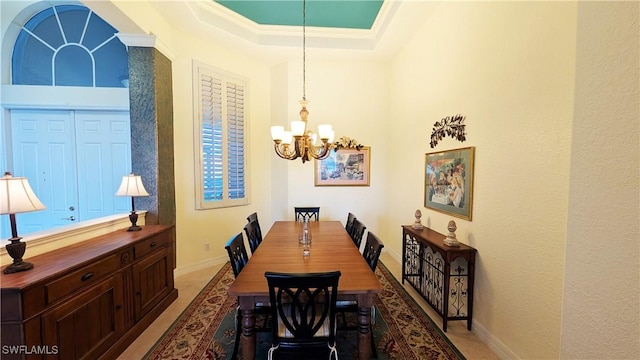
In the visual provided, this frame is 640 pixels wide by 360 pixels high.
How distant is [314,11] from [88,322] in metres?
4.13

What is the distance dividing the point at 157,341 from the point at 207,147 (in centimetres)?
254

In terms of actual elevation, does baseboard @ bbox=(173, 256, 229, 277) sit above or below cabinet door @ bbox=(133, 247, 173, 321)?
below

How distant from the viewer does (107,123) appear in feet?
11.4

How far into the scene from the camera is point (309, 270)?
186 cm

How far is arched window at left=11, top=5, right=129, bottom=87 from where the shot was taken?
3.43m

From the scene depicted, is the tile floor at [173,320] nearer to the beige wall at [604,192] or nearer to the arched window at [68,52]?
the beige wall at [604,192]

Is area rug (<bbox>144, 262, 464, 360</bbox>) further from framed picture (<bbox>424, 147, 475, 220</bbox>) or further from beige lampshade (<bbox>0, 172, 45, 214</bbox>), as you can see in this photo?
beige lampshade (<bbox>0, 172, 45, 214</bbox>)

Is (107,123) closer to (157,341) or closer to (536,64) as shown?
(157,341)

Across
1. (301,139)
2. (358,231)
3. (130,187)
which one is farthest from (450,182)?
(130,187)

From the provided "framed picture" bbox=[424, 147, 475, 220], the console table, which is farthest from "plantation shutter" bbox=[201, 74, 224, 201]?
"framed picture" bbox=[424, 147, 475, 220]

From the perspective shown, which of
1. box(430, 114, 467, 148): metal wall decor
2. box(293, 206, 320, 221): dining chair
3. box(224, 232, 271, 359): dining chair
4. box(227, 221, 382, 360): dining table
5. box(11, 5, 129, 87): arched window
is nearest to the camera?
box(227, 221, 382, 360): dining table

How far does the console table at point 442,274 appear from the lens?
89.0 inches

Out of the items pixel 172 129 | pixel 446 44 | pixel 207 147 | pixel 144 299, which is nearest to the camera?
pixel 144 299

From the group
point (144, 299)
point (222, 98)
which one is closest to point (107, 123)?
point (222, 98)
